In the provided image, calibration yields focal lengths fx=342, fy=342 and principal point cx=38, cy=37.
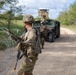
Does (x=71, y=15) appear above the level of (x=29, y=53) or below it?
below

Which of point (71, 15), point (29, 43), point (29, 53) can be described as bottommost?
point (71, 15)

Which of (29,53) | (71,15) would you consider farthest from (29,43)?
(71,15)

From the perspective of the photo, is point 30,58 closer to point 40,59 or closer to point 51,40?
point 40,59

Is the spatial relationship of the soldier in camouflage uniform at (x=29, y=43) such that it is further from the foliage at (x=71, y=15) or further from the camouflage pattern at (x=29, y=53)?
the foliage at (x=71, y=15)

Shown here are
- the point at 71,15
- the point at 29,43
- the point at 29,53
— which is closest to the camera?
the point at 29,43

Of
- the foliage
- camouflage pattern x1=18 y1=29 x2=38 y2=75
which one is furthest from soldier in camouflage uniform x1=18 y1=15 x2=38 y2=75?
the foliage

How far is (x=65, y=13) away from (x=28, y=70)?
106m

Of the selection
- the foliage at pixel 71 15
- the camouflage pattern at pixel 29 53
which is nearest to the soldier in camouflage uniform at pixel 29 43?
the camouflage pattern at pixel 29 53

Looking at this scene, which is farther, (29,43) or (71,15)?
(71,15)

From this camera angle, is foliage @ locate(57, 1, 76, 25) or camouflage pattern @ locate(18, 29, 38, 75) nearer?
camouflage pattern @ locate(18, 29, 38, 75)

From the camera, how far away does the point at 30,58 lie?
6.41 metres

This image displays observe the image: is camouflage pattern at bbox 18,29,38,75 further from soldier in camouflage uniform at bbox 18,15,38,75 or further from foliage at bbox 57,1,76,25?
foliage at bbox 57,1,76,25

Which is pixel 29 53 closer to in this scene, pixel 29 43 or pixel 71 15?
pixel 29 43

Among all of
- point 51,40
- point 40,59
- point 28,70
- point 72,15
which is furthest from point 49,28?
point 72,15
